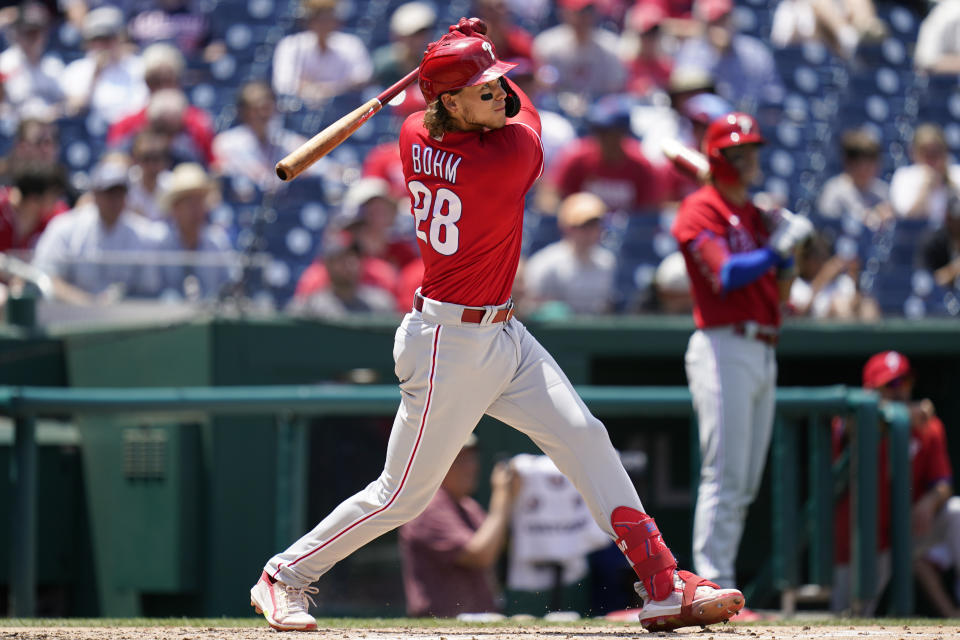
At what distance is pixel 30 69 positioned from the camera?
9.62m

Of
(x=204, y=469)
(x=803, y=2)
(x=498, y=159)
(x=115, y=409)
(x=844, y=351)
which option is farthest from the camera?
(x=803, y=2)

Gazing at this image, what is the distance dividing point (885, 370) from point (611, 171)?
2.19m

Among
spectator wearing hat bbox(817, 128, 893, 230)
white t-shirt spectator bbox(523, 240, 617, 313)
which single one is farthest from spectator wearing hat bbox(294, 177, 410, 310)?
spectator wearing hat bbox(817, 128, 893, 230)

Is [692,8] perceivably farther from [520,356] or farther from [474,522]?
[520,356]

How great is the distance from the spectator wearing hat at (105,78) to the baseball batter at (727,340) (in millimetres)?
4930

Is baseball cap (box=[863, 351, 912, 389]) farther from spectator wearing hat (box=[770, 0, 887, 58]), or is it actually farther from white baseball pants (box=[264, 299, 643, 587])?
spectator wearing hat (box=[770, 0, 887, 58])

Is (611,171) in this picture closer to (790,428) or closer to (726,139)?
(790,428)

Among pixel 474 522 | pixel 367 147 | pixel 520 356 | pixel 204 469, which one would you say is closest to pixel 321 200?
pixel 367 147

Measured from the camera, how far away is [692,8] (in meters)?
11.0

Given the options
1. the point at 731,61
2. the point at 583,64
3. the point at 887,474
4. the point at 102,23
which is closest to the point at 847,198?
the point at 731,61

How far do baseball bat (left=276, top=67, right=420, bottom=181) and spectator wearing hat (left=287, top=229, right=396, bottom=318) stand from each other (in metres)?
2.95

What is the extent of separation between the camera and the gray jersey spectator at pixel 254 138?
28.0 feet

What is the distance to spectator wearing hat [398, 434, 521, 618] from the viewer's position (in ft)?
19.0

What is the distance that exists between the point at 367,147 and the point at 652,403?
335 centimetres
